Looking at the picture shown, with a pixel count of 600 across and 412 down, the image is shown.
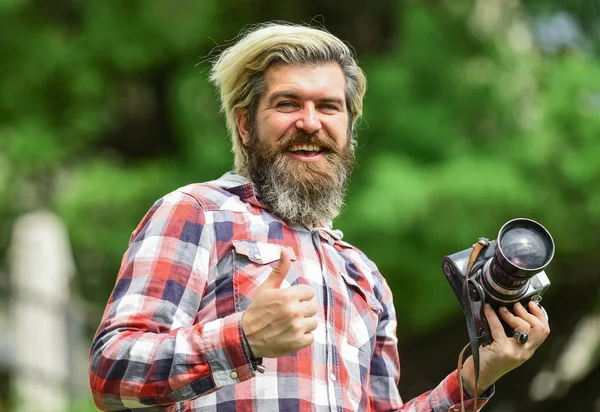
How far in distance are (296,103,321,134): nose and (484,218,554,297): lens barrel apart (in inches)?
17.1

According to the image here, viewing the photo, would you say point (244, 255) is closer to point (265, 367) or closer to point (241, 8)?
point (265, 367)

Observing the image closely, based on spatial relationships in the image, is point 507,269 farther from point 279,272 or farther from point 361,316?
point 279,272

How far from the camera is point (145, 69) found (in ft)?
24.6

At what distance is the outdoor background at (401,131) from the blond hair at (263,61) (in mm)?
3465

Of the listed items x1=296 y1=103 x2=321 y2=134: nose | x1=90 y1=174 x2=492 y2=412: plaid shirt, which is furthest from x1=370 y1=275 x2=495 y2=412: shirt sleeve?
x1=296 y1=103 x2=321 y2=134: nose

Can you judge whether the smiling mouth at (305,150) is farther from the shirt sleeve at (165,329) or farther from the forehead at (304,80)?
the shirt sleeve at (165,329)

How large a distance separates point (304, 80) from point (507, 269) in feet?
1.87

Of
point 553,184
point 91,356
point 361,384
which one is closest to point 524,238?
point 361,384

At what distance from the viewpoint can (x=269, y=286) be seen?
1781 mm

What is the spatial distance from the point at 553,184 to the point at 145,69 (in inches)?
116

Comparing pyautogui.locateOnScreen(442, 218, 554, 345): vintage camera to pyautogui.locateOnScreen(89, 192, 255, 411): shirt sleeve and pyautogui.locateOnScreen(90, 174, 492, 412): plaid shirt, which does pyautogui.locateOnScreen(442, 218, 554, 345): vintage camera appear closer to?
pyautogui.locateOnScreen(90, 174, 492, 412): plaid shirt

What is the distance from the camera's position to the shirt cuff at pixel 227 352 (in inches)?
70.8

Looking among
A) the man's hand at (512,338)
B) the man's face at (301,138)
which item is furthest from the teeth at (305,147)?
the man's hand at (512,338)

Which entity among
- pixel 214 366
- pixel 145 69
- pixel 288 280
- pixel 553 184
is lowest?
pixel 214 366
